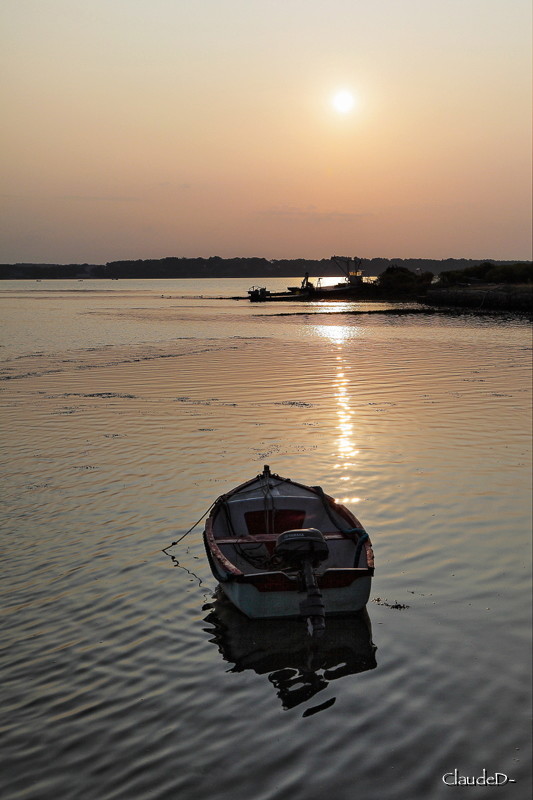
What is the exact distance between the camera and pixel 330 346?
51812 mm

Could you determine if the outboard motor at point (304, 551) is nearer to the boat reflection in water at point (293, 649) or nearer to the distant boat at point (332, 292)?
the boat reflection in water at point (293, 649)

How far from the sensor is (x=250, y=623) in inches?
388

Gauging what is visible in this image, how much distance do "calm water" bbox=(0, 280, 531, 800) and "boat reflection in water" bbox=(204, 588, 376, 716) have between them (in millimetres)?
29

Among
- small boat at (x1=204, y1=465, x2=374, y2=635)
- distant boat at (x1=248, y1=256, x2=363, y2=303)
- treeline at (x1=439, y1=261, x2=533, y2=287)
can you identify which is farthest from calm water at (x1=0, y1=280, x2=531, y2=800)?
distant boat at (x1=248, y1=256, x2=363, y2=303)

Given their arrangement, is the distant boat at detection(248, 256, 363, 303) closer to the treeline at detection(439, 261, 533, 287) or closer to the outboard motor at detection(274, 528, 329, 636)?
the treeline at detection(439, 261, 533, 287)

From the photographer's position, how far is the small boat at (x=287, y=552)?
373 inches

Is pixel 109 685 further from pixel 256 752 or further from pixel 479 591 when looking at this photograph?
pixel 479 591

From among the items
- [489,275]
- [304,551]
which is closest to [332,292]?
[489,275]

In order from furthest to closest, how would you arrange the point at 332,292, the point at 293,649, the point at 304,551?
the point at 332,292
the point at 304,551
the point at 293,649

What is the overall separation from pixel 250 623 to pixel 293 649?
2.79ft

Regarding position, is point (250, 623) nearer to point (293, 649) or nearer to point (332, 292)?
point (293, 649)

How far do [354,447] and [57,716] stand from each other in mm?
12726

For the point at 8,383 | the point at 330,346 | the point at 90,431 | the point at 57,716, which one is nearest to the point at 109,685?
the point at 57,716

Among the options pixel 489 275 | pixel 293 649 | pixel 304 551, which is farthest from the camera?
pixel 489 275
